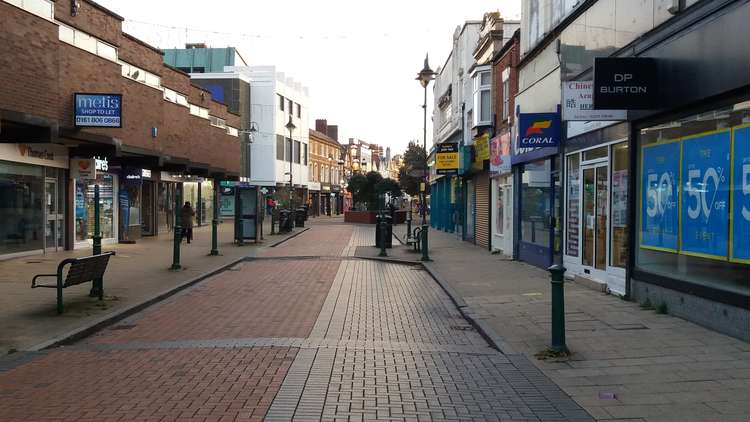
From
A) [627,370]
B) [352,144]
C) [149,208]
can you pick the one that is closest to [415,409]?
[627,370]

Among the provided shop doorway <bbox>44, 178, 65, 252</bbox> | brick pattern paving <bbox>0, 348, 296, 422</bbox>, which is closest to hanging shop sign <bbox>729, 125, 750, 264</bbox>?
brick pattern paving <bbox>0, 348, 296, 422</bbox>

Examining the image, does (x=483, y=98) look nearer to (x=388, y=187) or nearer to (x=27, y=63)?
(x=27, y=63)

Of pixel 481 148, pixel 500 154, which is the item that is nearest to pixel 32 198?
pixel 500 154

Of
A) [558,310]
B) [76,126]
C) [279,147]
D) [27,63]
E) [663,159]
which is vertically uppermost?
[279,147]

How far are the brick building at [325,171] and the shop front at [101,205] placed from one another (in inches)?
1835

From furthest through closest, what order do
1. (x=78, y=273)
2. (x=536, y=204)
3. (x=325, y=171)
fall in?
(x=325, y=171)
(x=536, y=204)
(x=78, y=273)

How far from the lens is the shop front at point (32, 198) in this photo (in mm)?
17391

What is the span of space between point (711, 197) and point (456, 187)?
2416cm

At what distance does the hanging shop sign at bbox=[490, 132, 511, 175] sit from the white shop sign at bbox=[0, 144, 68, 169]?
534 inches

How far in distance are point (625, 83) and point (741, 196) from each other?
107 inches

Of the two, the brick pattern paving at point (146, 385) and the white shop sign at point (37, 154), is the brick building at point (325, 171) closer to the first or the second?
the white shop sign at point (37, 154)

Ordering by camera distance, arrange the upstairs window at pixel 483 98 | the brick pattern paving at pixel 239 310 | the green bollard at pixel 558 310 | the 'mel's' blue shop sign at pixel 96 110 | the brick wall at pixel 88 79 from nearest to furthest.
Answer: the green bollard at pixel 558 310 → the brick pattern paving at pixel 239 310 → the brick wall at pixel 88 79 → the 'mel's' blue shop sign at pixel 96 110 → the upstairs window at pixel 483 98

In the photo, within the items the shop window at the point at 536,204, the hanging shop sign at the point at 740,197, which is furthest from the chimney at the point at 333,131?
the hanging shop sign at the point at 740,197

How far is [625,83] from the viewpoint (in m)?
9.52
